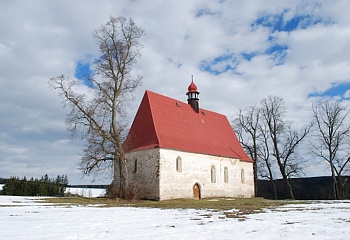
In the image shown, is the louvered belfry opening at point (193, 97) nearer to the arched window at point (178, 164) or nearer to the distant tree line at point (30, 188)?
the arched window at point (178, 164)

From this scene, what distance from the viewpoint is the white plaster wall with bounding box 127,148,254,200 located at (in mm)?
24688

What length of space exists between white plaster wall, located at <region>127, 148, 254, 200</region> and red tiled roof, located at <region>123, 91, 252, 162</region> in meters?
0.61

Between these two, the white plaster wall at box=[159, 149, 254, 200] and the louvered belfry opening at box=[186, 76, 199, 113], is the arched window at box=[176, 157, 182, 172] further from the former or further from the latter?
the louvered belfry opening at box=[186, 76, 199, 113]

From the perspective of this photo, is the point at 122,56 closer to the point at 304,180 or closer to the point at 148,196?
the point at 148,196

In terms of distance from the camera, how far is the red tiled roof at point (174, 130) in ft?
85.5

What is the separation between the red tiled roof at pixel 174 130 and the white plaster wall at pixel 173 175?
0.61 metres

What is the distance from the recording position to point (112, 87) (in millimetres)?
25594

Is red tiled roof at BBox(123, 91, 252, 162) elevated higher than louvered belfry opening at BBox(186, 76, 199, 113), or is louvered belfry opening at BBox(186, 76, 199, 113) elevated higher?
louvered belfry opening at BBox(186, 76, 199, 113)

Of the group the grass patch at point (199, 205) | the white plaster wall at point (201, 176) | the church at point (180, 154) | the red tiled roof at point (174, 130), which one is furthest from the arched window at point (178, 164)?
the grass patch at point (199, 205)

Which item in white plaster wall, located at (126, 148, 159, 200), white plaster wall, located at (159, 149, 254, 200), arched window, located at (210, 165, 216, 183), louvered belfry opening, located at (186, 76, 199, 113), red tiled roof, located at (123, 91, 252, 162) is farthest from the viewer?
louvered belfry opening, located at (186, 76, 199, 113)

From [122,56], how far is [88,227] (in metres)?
20.0

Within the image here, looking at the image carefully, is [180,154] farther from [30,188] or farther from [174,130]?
[30,188]

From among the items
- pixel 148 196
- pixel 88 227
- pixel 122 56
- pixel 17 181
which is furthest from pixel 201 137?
pixel 88 227

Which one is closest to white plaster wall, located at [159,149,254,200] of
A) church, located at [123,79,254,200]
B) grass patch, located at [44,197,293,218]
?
church, located at [123,79,254,200]
